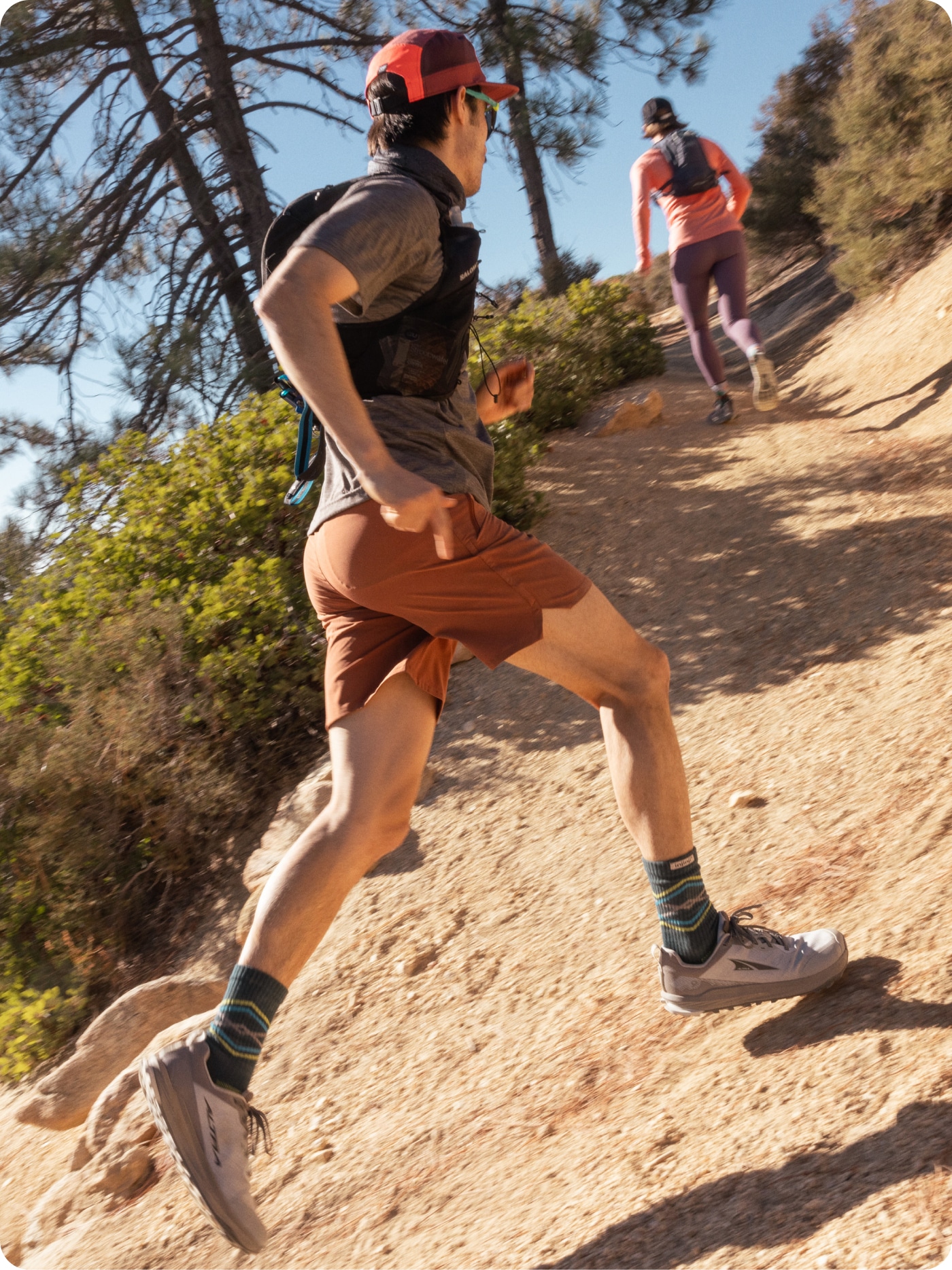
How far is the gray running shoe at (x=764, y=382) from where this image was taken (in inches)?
238

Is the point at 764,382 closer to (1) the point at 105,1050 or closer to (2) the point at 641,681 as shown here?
(2) the point at 641,681

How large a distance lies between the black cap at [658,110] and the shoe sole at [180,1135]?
237 inches

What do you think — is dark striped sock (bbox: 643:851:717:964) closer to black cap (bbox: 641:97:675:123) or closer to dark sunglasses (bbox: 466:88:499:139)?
dark sunglasses (bbox: 466:88:499:139)

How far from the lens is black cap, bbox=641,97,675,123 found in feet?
20.4

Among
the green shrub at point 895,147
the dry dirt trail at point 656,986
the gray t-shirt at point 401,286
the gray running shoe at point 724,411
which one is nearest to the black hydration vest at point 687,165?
the gray running shoe at point 724,411

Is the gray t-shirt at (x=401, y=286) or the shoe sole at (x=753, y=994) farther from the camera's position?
the shoe sole at (x=753, y=994)

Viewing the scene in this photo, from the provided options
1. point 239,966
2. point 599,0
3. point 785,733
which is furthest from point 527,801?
point 599,0

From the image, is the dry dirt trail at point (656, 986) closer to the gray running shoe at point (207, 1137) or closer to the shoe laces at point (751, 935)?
the shoe laces at point (751, 935)

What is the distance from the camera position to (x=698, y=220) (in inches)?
248

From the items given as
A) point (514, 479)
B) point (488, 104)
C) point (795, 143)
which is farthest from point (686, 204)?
point (795, 143)

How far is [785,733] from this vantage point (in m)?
3.60

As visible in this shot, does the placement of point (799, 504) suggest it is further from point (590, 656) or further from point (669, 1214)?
point (669, 1214)

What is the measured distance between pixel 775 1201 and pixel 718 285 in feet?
18.9

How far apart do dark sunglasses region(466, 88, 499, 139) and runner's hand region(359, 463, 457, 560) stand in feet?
2.70
